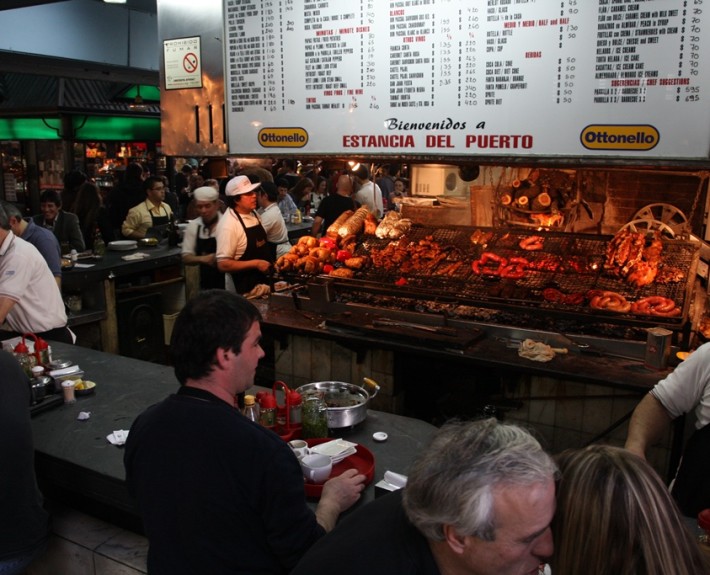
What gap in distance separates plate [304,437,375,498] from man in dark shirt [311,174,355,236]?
6.51 m

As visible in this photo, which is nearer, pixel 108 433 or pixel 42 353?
pixel 108 433

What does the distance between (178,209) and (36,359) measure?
9145mm

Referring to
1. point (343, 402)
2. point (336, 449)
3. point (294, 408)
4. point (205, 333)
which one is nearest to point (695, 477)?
point (336, 449)

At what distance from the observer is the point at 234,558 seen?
6.68 feet

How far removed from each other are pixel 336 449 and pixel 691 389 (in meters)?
1.56

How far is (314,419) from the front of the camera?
9.94 feet

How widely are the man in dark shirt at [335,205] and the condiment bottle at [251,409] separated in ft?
20.4

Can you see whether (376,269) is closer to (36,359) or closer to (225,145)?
(225,145)

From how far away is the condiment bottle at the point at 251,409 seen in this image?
10.1 feet

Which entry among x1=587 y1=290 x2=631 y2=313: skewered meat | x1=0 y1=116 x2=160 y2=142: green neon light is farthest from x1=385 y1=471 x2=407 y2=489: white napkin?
x1=0 y1=116 x2=160 y2=142: green neon light

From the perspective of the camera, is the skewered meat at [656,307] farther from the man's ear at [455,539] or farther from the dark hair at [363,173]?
the dark hair at [363,173]

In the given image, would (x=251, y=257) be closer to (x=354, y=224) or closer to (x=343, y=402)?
(x=354, y=224)

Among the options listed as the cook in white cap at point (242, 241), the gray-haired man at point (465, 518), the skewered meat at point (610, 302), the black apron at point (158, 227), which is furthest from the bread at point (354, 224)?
the gray-haired man at point (465, 518)

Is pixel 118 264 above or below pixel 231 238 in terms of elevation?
below
